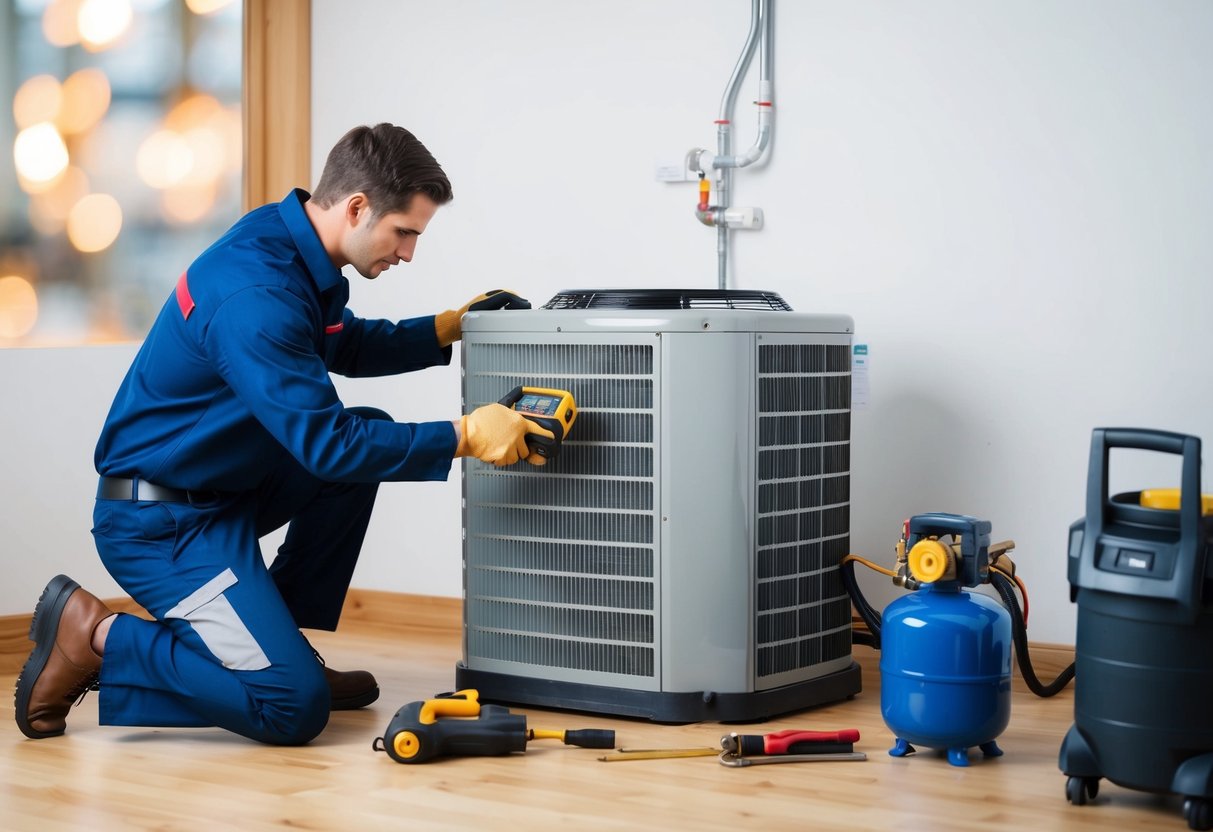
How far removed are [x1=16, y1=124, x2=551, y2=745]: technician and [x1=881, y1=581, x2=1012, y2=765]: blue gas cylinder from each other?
2.25ft

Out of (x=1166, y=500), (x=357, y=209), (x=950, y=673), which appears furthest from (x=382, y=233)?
(x=1166, y=500)

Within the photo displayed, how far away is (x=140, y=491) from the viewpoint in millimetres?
2312

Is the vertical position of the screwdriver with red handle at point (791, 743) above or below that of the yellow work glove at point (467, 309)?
below

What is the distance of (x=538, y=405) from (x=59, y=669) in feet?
2.98

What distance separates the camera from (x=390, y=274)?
342 centimetres

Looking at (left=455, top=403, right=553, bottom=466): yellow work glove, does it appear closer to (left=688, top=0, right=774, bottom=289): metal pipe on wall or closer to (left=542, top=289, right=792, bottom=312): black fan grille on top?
(left=542, top=289, right=792, bottom=312): black fan grille on top

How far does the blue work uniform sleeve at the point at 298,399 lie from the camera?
2.15 metres

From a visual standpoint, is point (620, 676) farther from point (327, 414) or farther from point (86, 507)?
point (86, 507)

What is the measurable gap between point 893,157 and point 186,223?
1738mm

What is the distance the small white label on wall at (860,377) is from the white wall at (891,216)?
0.02m

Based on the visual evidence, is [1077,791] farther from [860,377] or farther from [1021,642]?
[860,377]

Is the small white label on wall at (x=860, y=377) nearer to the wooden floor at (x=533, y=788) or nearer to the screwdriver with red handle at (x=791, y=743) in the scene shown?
the wooden floor at (x=533, y=788)

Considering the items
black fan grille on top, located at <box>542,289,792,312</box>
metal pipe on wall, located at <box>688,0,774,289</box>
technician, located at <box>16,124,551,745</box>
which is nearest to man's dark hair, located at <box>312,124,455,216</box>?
technician, located at <box>16,124,551,745</box>

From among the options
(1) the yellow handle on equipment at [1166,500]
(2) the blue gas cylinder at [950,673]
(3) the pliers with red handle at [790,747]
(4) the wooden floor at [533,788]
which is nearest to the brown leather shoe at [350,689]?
(4) the wooden floor at [533,788]
